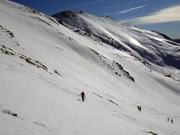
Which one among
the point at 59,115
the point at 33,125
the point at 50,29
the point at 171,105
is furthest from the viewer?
the point at 50,29

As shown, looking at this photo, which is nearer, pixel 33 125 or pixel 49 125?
pixel 33 125

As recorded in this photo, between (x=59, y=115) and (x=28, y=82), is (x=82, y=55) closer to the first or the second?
(x=28, y=82)

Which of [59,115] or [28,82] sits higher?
[28,82]

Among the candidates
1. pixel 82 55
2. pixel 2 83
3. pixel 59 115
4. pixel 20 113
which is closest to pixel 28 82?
pixel 2 83

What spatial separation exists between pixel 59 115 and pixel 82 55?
62.7 meters

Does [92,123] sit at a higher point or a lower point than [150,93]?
lower

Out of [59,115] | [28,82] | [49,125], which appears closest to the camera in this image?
[49,125]

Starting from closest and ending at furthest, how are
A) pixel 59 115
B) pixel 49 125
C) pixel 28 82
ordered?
1. pixel 49 125
2. pixel 59 115
3. pixel 28 82

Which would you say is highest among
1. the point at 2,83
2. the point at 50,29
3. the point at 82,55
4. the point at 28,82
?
the point at 50,29

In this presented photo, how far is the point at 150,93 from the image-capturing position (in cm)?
8394

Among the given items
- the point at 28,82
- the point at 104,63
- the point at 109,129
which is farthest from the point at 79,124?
the point at 104,63

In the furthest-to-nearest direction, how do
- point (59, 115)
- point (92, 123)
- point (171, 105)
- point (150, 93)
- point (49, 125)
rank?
point (150, 93) → point (171, 105) → point (92, 123) → point (59, 115) → point (49, 125)

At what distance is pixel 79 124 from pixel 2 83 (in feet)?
20.3

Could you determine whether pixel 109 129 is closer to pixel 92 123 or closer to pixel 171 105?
pixel 92 123
